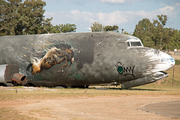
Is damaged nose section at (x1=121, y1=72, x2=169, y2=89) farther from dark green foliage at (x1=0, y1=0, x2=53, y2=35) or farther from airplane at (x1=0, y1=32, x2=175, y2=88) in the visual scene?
dark green foliage at (x1=0, y1=0, x2=53, y2=35)

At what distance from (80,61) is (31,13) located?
5178 cm

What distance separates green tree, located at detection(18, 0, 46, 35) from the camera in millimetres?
70956

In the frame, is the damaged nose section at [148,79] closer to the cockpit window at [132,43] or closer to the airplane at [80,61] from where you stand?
the airplane at [80,61]

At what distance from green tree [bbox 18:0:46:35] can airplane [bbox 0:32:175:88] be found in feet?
147

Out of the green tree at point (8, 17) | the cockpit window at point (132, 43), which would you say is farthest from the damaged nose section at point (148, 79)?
the green tree at point (8, 17)

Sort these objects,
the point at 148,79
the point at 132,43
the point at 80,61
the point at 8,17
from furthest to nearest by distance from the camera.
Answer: the point at 8,17, the point at 80,61, the point at 132,43, the point at 148,79

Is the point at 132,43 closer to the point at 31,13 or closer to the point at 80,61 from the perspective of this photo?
the point at 80,61

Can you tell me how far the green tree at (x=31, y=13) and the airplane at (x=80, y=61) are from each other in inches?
1764

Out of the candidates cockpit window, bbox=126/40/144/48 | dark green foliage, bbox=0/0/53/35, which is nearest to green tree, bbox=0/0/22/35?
dark green foliage, bbox=0/0/53/35

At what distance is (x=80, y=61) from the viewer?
24.4 meters

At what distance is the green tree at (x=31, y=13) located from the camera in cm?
7096

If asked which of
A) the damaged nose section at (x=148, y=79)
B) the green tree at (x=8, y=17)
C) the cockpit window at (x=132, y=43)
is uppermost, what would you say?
the green tree at (x=8, y=17)

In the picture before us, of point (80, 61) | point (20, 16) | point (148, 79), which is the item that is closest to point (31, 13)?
point (20, 16)

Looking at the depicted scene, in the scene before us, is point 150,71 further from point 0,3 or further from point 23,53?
point 0,3
